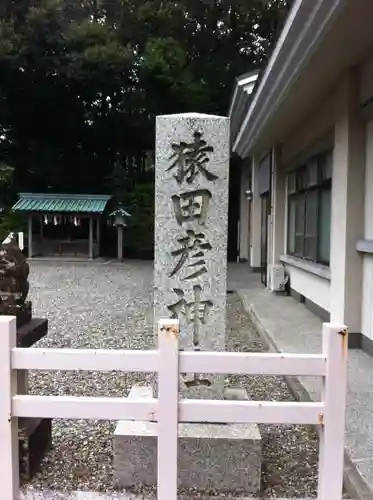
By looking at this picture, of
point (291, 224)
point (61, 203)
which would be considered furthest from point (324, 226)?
point (61, 203)

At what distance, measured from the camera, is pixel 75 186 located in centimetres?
2292

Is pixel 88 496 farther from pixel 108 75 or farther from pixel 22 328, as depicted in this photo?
pixel 108 75

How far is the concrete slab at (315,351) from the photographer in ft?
9.87

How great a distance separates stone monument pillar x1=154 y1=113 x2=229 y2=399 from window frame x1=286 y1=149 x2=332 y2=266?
4416mm

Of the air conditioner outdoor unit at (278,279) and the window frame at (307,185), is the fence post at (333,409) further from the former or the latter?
the air conditioner outdoor unit at (278,279)

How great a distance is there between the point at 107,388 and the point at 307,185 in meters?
5.58

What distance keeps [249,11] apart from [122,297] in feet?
55.8

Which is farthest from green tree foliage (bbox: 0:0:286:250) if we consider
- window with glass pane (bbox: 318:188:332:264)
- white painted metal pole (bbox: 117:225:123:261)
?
window with glass pane (bbox: 318:188:332:264)

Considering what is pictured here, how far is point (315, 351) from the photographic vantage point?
5.78m

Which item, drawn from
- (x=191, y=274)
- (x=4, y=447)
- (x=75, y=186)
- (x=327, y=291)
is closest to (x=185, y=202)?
(x=191, y=274)

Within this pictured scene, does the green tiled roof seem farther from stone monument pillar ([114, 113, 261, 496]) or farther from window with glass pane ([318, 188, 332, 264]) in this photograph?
stone monument pillar ([114, 113, 261, 496])

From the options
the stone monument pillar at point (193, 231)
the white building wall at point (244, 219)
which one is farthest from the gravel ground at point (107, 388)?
the white building wall at point (244, 219)

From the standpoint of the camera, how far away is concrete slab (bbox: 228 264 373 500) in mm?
3010

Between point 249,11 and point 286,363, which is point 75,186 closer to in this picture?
point 249,11
